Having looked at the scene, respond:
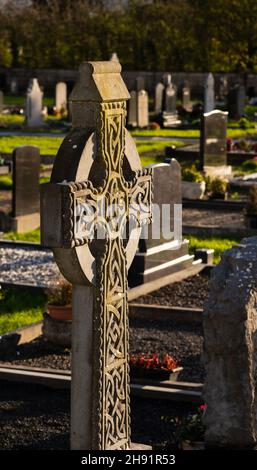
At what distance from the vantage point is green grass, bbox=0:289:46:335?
51.3 feet

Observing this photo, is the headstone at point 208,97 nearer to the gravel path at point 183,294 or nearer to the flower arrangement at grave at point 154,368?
the gravel path at point 183,294

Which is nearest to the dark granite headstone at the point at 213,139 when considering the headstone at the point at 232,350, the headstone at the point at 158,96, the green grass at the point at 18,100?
the headstone at the point at 158,96

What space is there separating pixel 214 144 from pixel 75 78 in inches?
1256

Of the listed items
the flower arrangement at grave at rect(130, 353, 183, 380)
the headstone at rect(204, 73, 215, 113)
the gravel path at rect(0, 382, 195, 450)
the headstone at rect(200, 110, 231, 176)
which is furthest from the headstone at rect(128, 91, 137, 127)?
the gravel path at rect(0, 382, 195, 450)

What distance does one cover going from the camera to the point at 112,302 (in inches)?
384

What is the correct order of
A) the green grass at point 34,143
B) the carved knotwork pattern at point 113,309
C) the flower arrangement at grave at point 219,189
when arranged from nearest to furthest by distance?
the carved knotwork pattern at point 113,309 < the flower arrangement at grave at point 219,189 < the green grass at point 34,143

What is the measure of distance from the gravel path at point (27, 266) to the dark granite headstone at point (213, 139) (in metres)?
8.09

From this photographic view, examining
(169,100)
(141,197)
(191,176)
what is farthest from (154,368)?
(169,100)

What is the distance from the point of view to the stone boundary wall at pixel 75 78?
55844 mm

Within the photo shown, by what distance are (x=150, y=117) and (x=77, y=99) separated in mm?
33175

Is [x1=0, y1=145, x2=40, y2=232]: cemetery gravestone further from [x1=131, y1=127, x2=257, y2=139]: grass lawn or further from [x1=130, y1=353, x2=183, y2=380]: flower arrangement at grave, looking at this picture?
[x1=131, y1=127, x2=257, y2=139]: grass lawn

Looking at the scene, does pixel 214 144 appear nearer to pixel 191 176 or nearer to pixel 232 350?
pixel 191 176

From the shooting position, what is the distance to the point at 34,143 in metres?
35.6

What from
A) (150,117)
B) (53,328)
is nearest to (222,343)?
(53,328)
